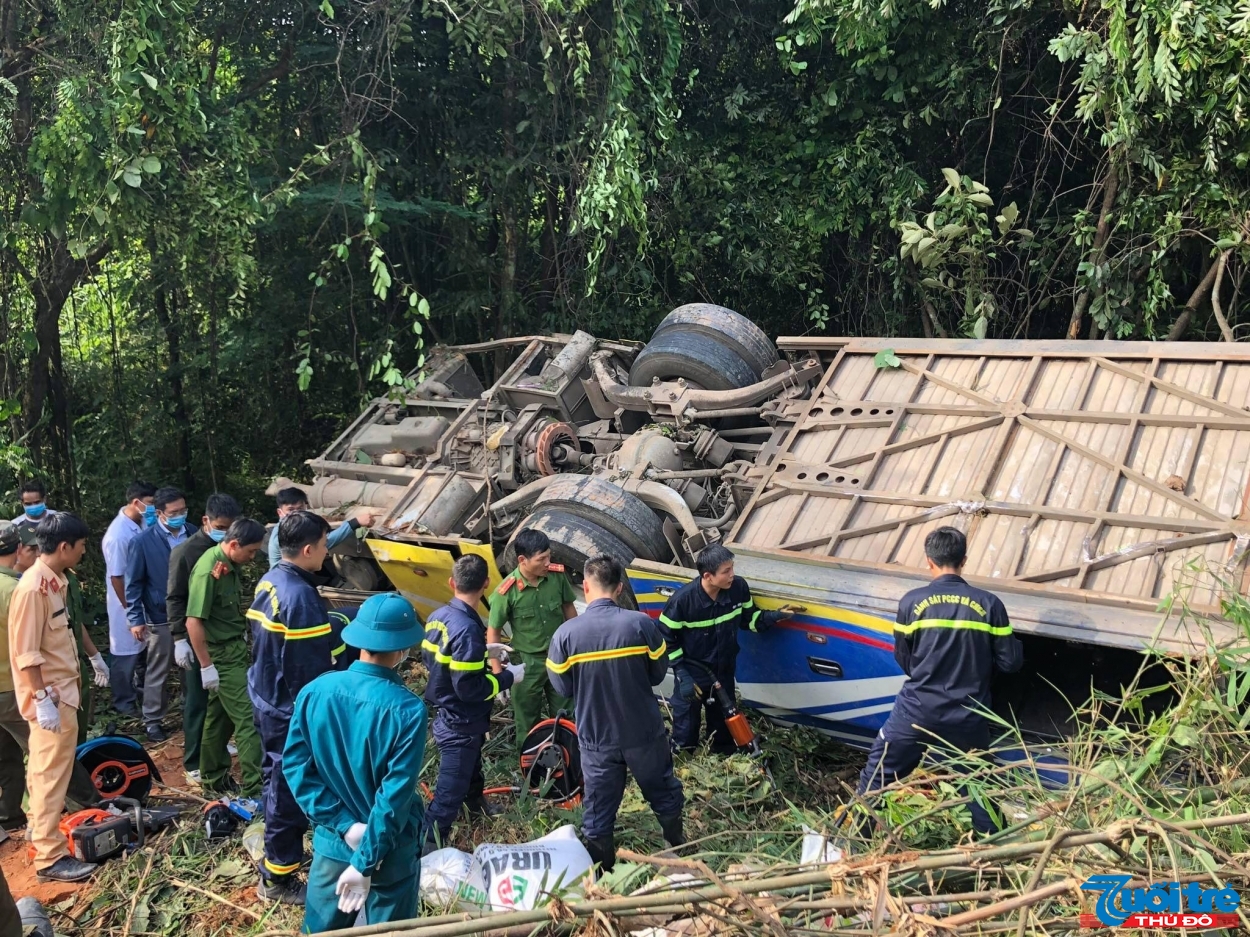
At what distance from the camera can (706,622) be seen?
5.02 m

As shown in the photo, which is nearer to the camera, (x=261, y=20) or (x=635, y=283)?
(x=261, y=20)

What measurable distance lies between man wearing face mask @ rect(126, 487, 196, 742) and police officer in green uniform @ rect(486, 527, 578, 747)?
222cm

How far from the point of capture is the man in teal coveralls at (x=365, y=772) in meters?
3.00

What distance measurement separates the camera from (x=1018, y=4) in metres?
8.12

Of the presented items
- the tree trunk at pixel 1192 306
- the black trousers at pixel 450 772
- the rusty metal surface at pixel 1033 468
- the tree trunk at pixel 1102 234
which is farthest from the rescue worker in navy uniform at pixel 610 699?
the tree trunk at pixel 1192 306

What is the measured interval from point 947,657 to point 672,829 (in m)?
1.37

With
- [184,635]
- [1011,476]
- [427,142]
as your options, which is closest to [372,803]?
[184,635]

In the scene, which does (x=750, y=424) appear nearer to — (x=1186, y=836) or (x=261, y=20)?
(x=1186, y=836)

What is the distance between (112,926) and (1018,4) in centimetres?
875

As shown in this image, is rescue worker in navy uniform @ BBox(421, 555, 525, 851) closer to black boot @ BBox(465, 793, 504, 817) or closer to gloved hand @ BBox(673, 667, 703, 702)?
black boot @ BBox(465, 793, 504, 817)

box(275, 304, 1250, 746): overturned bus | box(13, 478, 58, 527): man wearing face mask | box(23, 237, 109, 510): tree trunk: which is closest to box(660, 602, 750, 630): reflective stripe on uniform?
box(275, 304, 1250, 746): overturned bus

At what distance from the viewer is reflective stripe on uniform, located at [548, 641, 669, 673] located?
4.00m

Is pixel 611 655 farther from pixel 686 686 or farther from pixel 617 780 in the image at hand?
pixel 686 686

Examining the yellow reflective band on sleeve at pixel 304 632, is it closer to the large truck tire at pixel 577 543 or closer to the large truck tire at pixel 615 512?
the large truck tire at pixel 577 543
